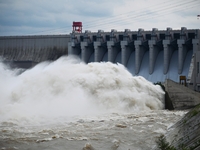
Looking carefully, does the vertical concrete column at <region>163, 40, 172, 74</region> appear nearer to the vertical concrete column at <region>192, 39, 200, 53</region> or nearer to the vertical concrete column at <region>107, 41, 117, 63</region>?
Answer: the vertical concrete column at <region>192, 39, 200, 53</region>

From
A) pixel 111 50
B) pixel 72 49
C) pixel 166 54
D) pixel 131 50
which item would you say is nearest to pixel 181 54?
pixel 166 54

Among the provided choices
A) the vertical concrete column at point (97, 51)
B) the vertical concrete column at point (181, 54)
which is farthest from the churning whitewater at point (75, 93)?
the vertical concrete column at point (97, 51)

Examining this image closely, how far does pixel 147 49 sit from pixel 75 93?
87.3 feet

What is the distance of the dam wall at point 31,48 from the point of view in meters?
56.3

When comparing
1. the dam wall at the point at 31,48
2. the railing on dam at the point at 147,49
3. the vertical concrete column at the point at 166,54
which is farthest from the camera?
the dam wall at the point at 31,48

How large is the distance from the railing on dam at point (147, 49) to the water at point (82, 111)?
17.0m

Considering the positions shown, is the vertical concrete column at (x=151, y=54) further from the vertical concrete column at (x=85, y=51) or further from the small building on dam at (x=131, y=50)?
the vertical concrete column at (x=85, y=51)

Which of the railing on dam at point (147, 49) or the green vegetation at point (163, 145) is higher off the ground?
the railing on dam at point (147, 49)

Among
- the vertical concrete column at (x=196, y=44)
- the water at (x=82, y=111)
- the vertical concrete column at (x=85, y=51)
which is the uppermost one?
the vertical concrete column at (x=196, y=44)

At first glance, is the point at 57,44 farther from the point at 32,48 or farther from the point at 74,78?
the point at 74,78

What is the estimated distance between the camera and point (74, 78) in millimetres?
25734

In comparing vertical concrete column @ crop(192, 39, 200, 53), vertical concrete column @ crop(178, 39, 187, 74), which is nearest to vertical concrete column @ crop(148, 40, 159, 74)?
vertical concrete column @ crop(178, 39, 187, 74)

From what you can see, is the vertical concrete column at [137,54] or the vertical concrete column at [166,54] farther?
the vertical concrete column at [137,54]

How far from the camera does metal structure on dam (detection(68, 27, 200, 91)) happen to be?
4497cm
